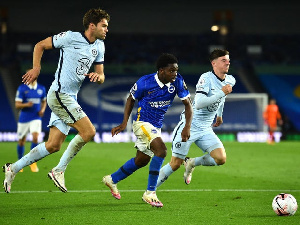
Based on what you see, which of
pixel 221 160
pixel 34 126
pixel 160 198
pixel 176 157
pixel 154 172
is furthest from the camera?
pixel 34 126

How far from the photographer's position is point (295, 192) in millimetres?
9758

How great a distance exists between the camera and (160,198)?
9.00 m

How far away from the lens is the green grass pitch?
23.4 feet

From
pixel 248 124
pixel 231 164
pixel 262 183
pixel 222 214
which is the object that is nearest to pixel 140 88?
pixel 222 214

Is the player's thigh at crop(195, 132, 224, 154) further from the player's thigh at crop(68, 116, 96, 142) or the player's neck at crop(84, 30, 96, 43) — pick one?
the player's neck at crop(84, 30, 96, 43)

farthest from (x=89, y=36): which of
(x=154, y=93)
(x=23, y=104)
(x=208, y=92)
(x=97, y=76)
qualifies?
(x=23, y=104)

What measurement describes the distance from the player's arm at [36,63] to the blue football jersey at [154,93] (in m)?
1.22

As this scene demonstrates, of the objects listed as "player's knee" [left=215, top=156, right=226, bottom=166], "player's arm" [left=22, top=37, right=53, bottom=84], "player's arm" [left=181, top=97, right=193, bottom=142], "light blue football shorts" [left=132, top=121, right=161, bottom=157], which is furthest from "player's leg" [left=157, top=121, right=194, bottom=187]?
"player's arm" [left=22, top=37, right=53, bottom=84]

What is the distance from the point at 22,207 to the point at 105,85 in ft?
95.9

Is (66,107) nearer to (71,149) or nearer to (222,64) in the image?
(71,149)

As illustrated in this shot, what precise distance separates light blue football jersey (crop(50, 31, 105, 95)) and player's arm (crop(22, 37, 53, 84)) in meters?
0.14

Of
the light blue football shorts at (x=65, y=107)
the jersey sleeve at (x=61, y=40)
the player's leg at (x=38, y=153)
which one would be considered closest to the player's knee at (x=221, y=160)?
the light blue football shorts at (x=65, y=107)

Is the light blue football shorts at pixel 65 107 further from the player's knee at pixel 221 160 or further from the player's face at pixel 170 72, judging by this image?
the player's knee at pixel 221 160

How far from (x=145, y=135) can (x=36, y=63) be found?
1.63 meters
